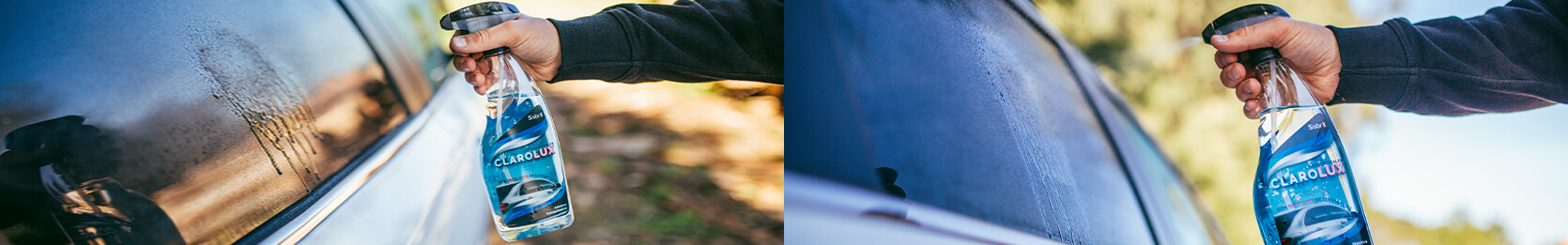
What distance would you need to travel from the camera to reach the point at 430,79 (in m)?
1.20

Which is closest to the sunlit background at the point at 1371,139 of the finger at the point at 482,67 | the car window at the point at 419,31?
the finger at the point at 482,67

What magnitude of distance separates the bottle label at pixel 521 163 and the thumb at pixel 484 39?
87mm

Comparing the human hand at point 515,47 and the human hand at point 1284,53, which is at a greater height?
the human hand at point 515,47

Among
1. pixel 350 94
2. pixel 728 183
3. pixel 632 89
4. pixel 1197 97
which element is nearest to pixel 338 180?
pixel 350 94

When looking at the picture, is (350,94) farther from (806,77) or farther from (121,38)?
(806,77)

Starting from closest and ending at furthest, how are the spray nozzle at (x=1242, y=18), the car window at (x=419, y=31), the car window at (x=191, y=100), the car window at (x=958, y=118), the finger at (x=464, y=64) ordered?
the spray nozzle at (x=1242, y=18) < the car window at (x=958, y=118) < the car window at (x=191, y=100) < the finger at (x=464, y=64) < the car window at (x=419, y=31)

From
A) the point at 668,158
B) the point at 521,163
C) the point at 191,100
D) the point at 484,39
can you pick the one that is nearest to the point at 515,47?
the point at 484,39

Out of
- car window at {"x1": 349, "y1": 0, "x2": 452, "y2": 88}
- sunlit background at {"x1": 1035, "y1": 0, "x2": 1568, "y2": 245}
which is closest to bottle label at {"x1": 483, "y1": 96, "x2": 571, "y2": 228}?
car window at {"x1": 349, "y1": 0, "x2": 452, "y2": 88}

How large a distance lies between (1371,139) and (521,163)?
0.88 metres

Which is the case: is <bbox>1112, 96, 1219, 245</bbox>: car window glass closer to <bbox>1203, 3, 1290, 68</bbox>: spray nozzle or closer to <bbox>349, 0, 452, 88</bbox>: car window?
<bbox>1203, 3, 1290, 68</bbox>: spray nozzle

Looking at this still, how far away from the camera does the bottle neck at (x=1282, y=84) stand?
1.97 feet

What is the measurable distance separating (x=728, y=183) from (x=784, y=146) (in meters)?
0.15

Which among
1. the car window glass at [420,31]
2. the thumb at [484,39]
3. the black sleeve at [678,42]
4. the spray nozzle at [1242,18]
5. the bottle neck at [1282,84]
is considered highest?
the car window glass at [420,31]

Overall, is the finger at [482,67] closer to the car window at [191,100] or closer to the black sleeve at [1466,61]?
the car window at [191,100]
